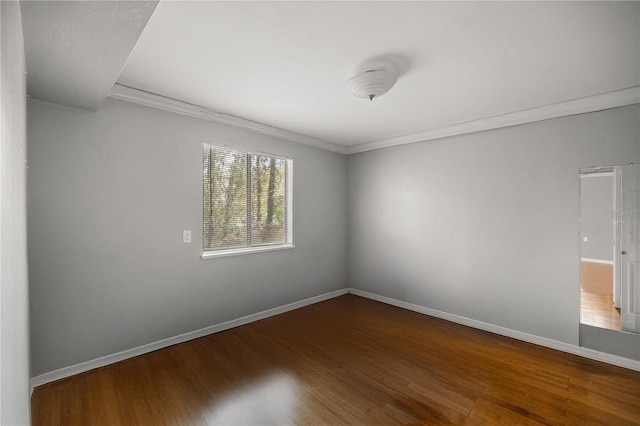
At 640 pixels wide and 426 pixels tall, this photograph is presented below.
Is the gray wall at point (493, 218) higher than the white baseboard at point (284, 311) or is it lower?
higher

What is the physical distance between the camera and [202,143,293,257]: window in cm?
326

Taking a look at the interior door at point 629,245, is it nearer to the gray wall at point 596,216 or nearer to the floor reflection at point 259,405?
the gray wall at point 596,216

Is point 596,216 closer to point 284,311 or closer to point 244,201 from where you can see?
point 284,311

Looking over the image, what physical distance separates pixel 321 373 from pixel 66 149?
2.91 metres

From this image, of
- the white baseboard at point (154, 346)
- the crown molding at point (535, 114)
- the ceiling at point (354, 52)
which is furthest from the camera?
the crown molding at point (535, 114)

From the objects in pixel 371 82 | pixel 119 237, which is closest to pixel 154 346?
pixel 119 237

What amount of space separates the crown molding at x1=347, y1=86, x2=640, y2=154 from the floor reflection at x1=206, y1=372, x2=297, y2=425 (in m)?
3.36

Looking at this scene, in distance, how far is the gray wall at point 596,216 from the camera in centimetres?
269

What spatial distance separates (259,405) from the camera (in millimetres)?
2041

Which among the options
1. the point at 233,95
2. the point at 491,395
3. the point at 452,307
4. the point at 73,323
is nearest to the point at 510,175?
the point at 452,307

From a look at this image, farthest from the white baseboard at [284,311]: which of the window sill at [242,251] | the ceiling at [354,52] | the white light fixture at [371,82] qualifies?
the white light fixture at [371,82]

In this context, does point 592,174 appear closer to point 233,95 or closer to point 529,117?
point 529,117

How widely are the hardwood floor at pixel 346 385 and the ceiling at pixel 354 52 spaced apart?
2.33m

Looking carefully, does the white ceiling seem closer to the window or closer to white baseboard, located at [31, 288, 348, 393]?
the window
